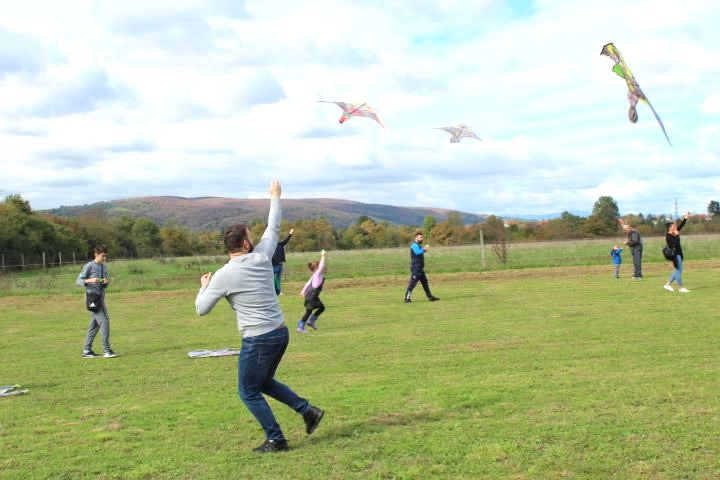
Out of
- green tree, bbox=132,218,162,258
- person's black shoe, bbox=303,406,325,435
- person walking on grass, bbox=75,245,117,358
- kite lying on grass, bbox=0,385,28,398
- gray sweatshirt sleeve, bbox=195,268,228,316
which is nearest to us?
gray sweatshirt sleeve, bbox=195,268,228,316

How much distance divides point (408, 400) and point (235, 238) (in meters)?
2.93

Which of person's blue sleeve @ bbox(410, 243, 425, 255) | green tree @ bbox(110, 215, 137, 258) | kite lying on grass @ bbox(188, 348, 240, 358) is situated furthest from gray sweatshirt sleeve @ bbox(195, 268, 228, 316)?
green tree @ bbox(110, 215, 137, 258)

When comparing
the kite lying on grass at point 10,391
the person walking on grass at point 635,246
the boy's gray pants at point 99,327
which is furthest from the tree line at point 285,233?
the kite lying on grass at point 10,391

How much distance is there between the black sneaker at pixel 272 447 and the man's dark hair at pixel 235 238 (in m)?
1.75

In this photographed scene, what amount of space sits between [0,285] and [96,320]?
72.8 ft

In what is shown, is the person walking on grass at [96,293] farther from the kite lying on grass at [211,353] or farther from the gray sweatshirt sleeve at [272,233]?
the gray sweatshirt sleeve at [272,233]

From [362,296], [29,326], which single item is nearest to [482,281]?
[362,296]

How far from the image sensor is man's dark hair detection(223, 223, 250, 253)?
607 centimetres

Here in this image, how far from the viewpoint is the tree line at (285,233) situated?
192ft

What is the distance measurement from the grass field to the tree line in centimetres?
2374

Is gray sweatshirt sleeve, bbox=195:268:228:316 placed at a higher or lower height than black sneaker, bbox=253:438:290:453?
higher

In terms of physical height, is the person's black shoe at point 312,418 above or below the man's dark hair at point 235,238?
below

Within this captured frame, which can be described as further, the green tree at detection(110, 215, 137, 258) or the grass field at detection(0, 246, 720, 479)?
the green tree at detection(110, 215, 137, 258)

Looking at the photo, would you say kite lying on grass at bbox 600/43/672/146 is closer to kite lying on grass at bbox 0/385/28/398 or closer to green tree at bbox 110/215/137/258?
kite lying on grass at bbox 0/385/28/398
